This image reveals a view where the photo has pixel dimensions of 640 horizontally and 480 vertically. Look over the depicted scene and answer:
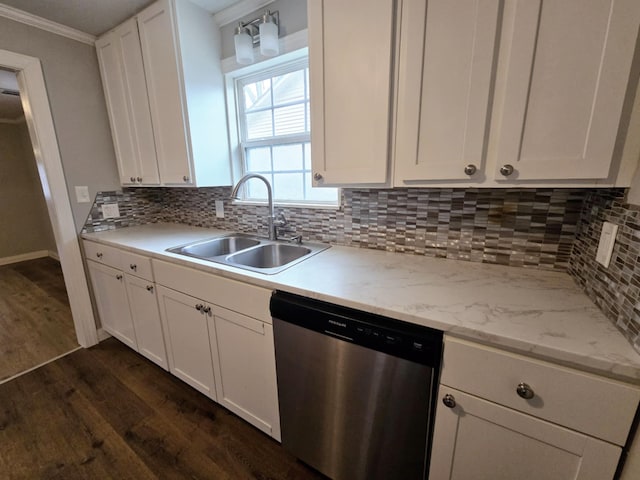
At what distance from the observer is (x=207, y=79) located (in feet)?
5.85

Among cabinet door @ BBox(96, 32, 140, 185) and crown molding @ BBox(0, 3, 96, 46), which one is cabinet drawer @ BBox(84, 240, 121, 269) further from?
crown molding @ BBox(0, 3, 96, 46)

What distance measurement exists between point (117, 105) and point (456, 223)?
2571mm

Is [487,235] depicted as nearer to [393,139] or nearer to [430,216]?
[430,216]

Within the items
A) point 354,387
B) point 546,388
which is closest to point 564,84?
point 546,388

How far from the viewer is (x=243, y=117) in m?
1.99

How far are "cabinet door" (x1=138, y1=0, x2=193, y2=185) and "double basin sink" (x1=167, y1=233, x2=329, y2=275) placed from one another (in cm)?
46

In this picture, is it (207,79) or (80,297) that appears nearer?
(207,79)

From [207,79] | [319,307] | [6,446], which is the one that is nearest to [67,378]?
[6,446]

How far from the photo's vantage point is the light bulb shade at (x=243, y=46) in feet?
5.19

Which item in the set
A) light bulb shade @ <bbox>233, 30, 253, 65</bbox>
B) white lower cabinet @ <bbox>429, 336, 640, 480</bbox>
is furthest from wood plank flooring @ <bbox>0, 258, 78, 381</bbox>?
white lower cabinet @ <bbox>429, 336, 640, 480</bbox>

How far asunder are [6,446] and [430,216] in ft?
8.17

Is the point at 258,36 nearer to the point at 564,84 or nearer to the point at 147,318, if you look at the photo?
the point at 564,84

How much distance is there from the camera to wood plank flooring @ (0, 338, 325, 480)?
127 cm

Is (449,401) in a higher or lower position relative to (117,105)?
lower
